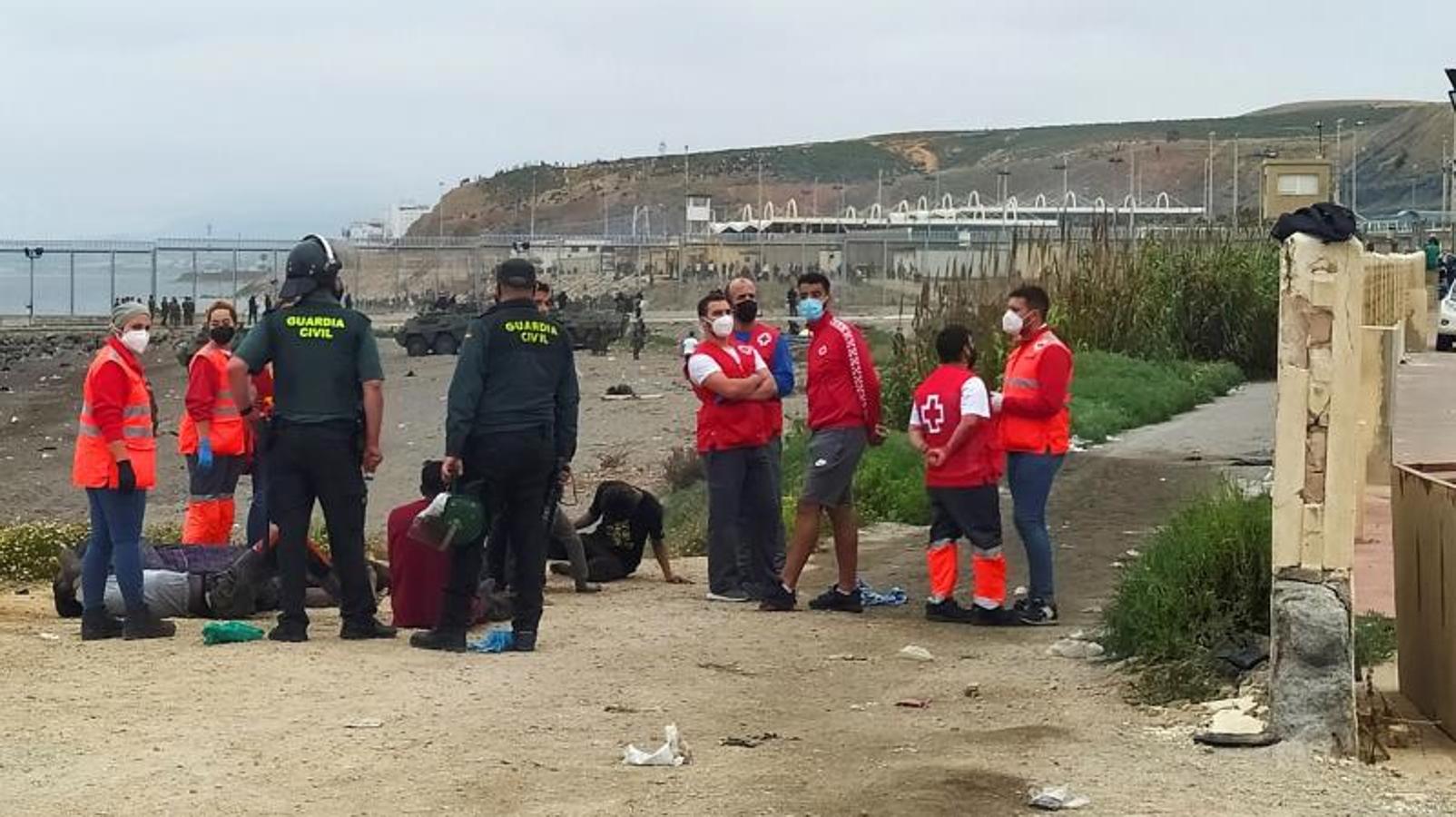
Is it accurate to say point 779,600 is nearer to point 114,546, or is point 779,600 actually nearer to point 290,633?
point 290,633

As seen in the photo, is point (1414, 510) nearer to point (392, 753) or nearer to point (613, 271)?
point (392, 753)

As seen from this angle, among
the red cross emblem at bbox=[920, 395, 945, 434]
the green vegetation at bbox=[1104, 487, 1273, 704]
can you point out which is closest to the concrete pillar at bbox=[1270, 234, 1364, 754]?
the green vegetation at bbox=[1104, 487, 1273, 704]

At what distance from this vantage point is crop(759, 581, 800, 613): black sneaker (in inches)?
459

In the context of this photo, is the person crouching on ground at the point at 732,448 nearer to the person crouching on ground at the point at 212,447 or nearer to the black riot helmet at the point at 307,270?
the black riot helmet at the point at 307,270

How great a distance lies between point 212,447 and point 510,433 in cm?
348

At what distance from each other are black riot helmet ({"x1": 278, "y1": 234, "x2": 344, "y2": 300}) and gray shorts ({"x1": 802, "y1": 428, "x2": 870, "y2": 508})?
287 cm

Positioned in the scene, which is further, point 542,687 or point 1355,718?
point 542,687

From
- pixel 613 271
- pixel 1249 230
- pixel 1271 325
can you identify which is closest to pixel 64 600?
pixel 1271 325

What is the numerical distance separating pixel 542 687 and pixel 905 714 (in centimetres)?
157

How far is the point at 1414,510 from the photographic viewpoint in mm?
8508

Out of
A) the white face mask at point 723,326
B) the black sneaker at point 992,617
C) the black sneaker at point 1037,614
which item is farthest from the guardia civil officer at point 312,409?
the black sneaker at point 1037,614

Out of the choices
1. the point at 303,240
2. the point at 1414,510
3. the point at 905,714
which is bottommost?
the point at 905,714

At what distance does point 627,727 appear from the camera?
27.3ft

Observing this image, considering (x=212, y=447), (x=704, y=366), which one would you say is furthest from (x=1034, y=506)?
(x=212, y=447)
